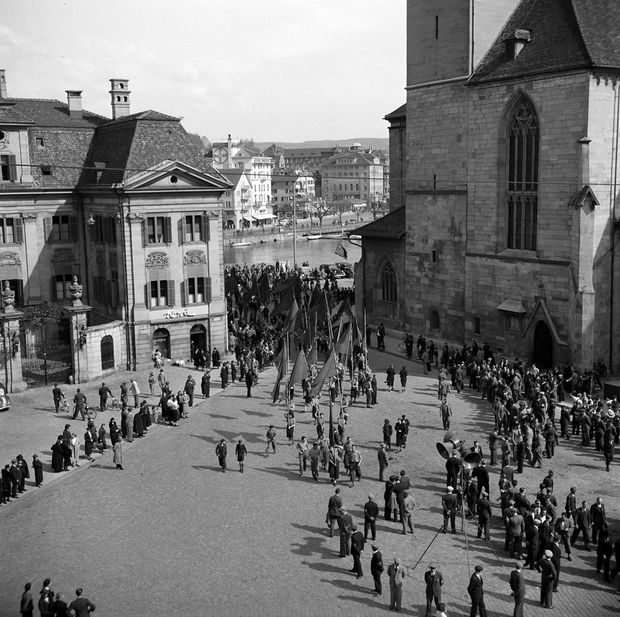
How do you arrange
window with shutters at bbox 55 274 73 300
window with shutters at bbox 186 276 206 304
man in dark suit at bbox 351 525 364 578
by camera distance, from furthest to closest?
window with shutters at bbox 55 274 73 300 → window with shutters at bbox 186 276 206 304 → man in dark suit at bbox 351 525 364 578

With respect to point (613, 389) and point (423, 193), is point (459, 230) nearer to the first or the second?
Result: point (423, 193)

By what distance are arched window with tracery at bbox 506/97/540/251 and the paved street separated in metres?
13.0

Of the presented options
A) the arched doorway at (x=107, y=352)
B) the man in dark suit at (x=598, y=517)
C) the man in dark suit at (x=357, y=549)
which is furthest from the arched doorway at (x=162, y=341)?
the man in dark suit at (x=598, y=517)

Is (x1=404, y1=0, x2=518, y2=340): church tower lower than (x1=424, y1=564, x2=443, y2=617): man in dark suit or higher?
higher

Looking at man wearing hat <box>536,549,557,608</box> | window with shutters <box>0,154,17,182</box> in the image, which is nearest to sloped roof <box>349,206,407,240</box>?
window with shutters <box>0,154,17,182</box>

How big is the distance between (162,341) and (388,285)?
51.5ft

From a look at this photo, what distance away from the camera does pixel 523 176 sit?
43.9m

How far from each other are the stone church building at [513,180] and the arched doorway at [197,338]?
12.9 m

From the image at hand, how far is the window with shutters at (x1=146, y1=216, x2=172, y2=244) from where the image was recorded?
47.0 meters

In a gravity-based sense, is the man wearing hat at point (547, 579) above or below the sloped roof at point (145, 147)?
below

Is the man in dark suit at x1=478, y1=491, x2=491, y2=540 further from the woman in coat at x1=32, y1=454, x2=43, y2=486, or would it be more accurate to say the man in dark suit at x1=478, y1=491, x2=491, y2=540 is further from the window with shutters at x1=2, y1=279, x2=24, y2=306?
the window with shutters at x1=2, y1=279, x2=24, y2=306

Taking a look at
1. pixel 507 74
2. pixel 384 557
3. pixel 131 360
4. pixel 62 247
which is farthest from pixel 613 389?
pixel 62 247

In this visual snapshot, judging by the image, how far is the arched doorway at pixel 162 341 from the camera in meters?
47.5

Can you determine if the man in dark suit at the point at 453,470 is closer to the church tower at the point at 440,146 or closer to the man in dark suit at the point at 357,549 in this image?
the man in dark suit at the point at 357,549
